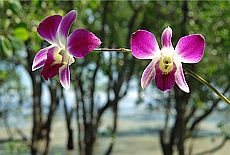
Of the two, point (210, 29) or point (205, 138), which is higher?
point (210, 29)

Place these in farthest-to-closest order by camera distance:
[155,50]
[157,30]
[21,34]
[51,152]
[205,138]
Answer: [205,138], [51,152], [157,30], [21,34], [155,50]

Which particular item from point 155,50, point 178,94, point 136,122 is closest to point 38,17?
point 178,94

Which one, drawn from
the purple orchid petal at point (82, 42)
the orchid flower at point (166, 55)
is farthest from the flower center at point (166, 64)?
the purple orchid petal at point (82, 42)

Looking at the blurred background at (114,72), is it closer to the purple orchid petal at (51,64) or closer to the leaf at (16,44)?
the leaf at (16,44)

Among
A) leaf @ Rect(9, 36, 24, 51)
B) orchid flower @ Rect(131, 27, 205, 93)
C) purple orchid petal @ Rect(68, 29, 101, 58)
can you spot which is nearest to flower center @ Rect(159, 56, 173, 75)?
orchid flower @ Rect(131, 27, 205, 93)

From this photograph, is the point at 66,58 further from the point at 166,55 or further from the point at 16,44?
the point at 16,44

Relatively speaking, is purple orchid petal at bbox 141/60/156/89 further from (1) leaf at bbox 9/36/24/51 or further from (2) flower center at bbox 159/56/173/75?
(1) leaf at bbox 9/36/24/51

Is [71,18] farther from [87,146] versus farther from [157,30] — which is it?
[87,146]
